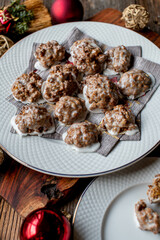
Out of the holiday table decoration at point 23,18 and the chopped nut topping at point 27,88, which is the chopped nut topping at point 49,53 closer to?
the chopped nut topping at point 27,88

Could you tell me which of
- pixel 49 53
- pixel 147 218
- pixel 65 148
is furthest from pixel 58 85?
pixel 147 218

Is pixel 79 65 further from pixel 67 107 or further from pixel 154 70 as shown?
pixel 154 70

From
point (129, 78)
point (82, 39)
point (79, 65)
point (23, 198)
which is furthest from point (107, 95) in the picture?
point (23, 198)

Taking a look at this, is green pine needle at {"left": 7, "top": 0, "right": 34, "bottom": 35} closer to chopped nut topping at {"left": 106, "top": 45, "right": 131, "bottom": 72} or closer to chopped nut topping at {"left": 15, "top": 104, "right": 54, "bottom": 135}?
chopped nut topping at {"left": 106, "top": 45, "right": 131, "bottom": 72}

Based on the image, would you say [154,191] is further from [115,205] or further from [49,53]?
[49,53]

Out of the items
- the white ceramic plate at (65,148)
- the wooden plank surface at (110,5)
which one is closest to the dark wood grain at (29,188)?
the white ceramic plate at (65,148)

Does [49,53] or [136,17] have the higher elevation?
[136,17]

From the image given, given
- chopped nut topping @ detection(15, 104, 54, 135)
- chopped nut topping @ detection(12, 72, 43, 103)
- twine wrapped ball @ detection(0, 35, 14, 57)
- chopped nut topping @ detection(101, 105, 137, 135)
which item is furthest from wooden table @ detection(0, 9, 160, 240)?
twine wrapped ball @ detection(0, 35, 14, 57)

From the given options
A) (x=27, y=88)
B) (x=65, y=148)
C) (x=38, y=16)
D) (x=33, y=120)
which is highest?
(x=38, y=16)
